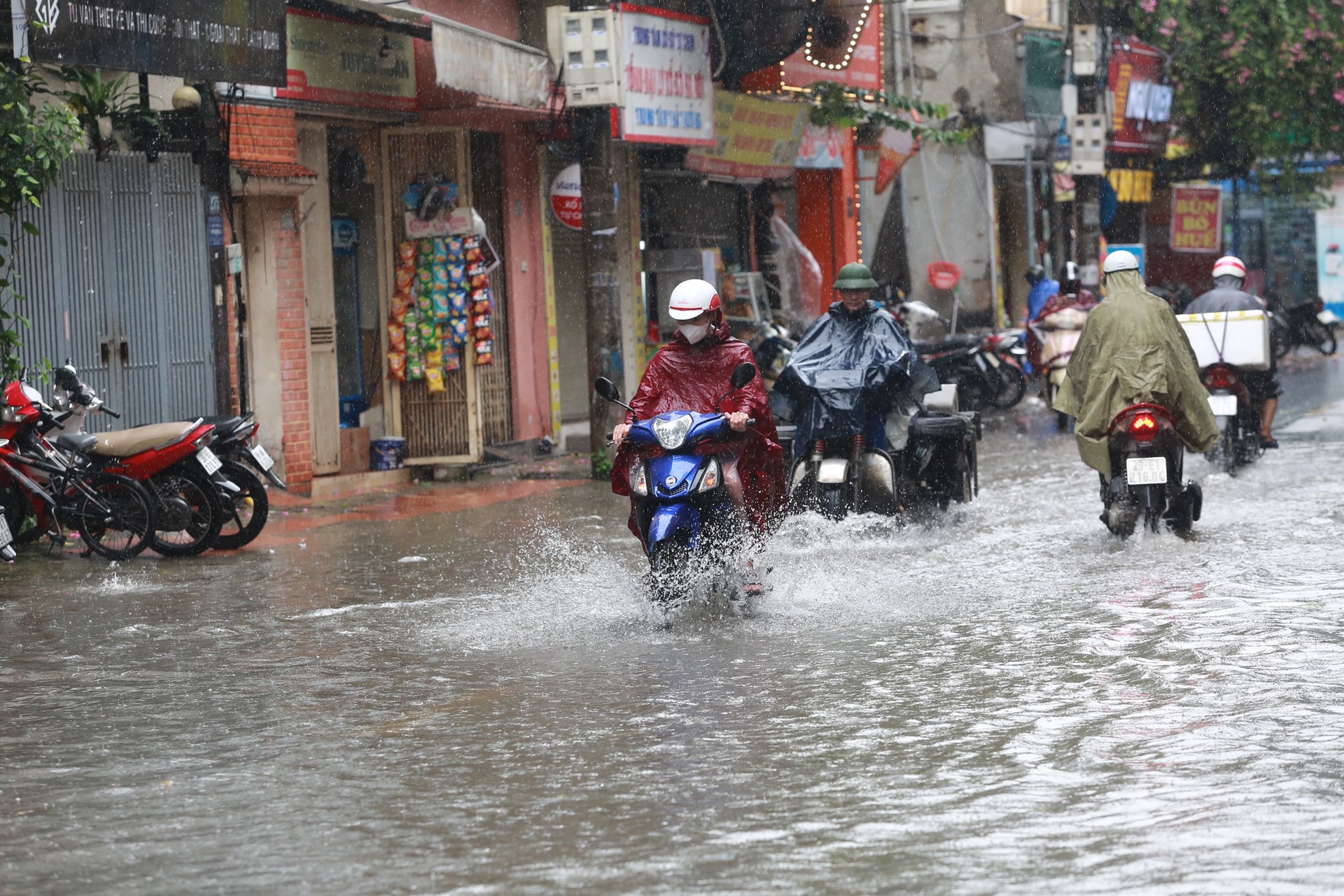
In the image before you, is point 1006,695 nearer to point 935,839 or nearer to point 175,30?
point 935,839

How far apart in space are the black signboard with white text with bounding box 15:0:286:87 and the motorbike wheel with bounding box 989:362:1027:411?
11950 millimetres

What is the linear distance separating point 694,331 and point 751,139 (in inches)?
531

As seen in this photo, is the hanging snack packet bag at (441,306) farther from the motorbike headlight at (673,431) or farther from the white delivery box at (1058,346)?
the motorbike headlight at (673,431)

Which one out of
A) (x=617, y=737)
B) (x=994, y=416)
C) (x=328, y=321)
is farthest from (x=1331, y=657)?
(x=994, y=416)

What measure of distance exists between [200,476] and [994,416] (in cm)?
1264

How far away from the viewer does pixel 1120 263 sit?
1127cm

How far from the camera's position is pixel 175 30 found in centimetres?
1230

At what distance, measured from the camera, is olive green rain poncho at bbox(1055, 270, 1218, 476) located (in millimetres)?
10867

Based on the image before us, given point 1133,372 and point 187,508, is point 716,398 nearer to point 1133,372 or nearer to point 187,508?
point 1133,372

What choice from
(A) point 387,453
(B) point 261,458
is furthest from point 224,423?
(A) point 387,453

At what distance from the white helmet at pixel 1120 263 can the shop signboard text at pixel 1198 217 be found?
2189 cm

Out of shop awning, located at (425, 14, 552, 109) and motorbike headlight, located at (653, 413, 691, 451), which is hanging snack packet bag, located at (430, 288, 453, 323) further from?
motorbike headlight, located at (653, 413, 691, 451)

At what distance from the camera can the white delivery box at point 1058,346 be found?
20723 mm

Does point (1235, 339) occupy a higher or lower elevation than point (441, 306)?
lower
